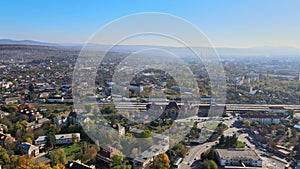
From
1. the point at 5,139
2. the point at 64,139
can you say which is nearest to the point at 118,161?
the point at 64,139

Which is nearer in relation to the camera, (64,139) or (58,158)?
(58,158)

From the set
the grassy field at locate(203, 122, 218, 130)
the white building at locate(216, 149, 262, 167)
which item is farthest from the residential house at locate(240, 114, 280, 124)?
the white building at locate(216, 149, 262, 167)

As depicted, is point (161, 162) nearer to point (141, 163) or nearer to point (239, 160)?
point (141, 163)

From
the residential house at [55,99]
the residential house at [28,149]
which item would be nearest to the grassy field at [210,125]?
the residential house at [28,149]

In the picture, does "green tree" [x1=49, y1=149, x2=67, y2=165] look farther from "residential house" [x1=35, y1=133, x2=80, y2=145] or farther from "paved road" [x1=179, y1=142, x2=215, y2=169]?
"paved road" [x1=179, y1=142, x2=215, y2=169]

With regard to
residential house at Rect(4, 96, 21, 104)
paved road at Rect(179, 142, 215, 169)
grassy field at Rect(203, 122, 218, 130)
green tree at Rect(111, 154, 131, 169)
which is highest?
green tree at Rect(111, 154, 131, 169)

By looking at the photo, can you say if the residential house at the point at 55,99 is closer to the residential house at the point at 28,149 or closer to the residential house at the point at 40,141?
the residential house at the point at 40,141

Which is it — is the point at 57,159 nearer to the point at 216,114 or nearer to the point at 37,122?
the point at 37,122

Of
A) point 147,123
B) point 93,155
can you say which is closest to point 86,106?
point 147,123

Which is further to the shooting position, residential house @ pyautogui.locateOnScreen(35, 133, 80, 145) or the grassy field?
the grassy field
